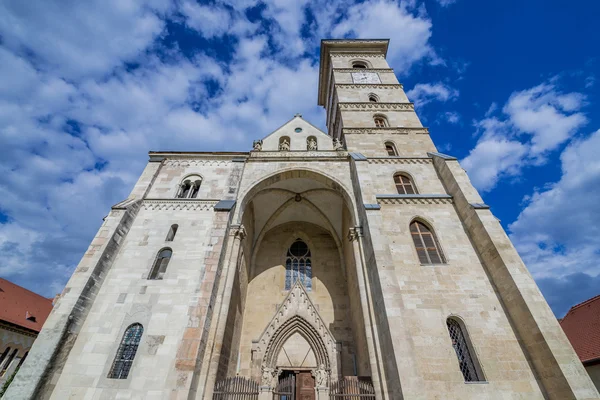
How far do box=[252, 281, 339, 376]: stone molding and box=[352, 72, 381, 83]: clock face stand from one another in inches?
590

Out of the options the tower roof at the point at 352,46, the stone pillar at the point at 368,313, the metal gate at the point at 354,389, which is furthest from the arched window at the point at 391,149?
the tower roof at the point at 352,46

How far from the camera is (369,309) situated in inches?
329

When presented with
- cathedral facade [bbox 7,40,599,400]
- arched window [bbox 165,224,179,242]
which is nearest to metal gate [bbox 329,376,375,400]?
cathedral facade [bbox 7,40,599,400]

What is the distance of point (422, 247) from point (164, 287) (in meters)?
8.97

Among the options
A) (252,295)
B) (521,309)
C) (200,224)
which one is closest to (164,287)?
(200,224)

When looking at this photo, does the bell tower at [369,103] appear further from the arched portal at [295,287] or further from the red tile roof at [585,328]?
the red tile roof at [585,328]

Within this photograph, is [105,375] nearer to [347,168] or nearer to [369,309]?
[369,309]

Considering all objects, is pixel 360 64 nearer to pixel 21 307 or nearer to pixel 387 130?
pixel 387 130

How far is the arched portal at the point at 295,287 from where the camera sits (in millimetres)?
10578

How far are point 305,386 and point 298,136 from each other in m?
11.8

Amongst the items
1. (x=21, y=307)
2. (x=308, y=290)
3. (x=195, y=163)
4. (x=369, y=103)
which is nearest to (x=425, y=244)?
(x=308, y=290)

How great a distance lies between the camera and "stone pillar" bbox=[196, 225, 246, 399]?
7361 millimetres

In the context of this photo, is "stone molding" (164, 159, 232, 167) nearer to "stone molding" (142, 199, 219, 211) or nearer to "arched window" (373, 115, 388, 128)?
"stone molding" (142, 199, 219, 211)

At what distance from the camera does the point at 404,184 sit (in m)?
→ 11.4
